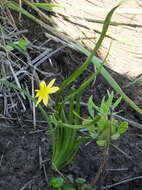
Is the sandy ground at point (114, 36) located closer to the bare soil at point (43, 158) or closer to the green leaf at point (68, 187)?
the bare soil at point (43, 158)

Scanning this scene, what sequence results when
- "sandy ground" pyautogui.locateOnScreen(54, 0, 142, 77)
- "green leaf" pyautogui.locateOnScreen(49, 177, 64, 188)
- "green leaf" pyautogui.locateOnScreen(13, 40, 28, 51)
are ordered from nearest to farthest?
"green leaf" pyautogui.locateOnScreen(49, 177, 64, 188) → "green leaf" pyautogui.locateOnScreen(13, 40, 28, 51) → "sandy ground" pyautogui.locateOnScreen(54, 0, 142, 77)

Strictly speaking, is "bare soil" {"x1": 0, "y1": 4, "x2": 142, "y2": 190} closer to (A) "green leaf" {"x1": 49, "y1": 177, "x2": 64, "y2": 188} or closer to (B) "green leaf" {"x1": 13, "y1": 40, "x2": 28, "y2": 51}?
(A) "green leaf" {"x1": 49, "y1": 177, "x2": 64, "y2": 188}

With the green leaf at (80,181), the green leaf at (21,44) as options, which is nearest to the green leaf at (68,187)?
the green leaf at (80,181)

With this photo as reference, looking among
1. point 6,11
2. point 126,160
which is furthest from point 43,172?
point 6,11

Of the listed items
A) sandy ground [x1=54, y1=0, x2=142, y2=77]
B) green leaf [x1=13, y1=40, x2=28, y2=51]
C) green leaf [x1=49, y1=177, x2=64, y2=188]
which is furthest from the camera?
sandy ground [x1=54, y1=0, x2=142, y2=77]

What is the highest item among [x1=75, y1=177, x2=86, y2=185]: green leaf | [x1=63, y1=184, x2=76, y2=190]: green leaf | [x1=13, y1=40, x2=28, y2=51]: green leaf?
[x1=13, y1=40, x2=28, y2=51]: green leaf

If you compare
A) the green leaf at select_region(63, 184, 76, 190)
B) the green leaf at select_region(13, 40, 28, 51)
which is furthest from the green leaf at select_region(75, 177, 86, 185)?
the green leaf at select_region(13, 40, 28, 51)

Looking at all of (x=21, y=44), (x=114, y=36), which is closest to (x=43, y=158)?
(x=21, y=44)

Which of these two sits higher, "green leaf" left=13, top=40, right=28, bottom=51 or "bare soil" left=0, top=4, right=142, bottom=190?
"green leaf" left=13, top=40, right=28, bottom=51

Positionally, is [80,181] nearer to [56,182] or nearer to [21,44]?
[56,182]
